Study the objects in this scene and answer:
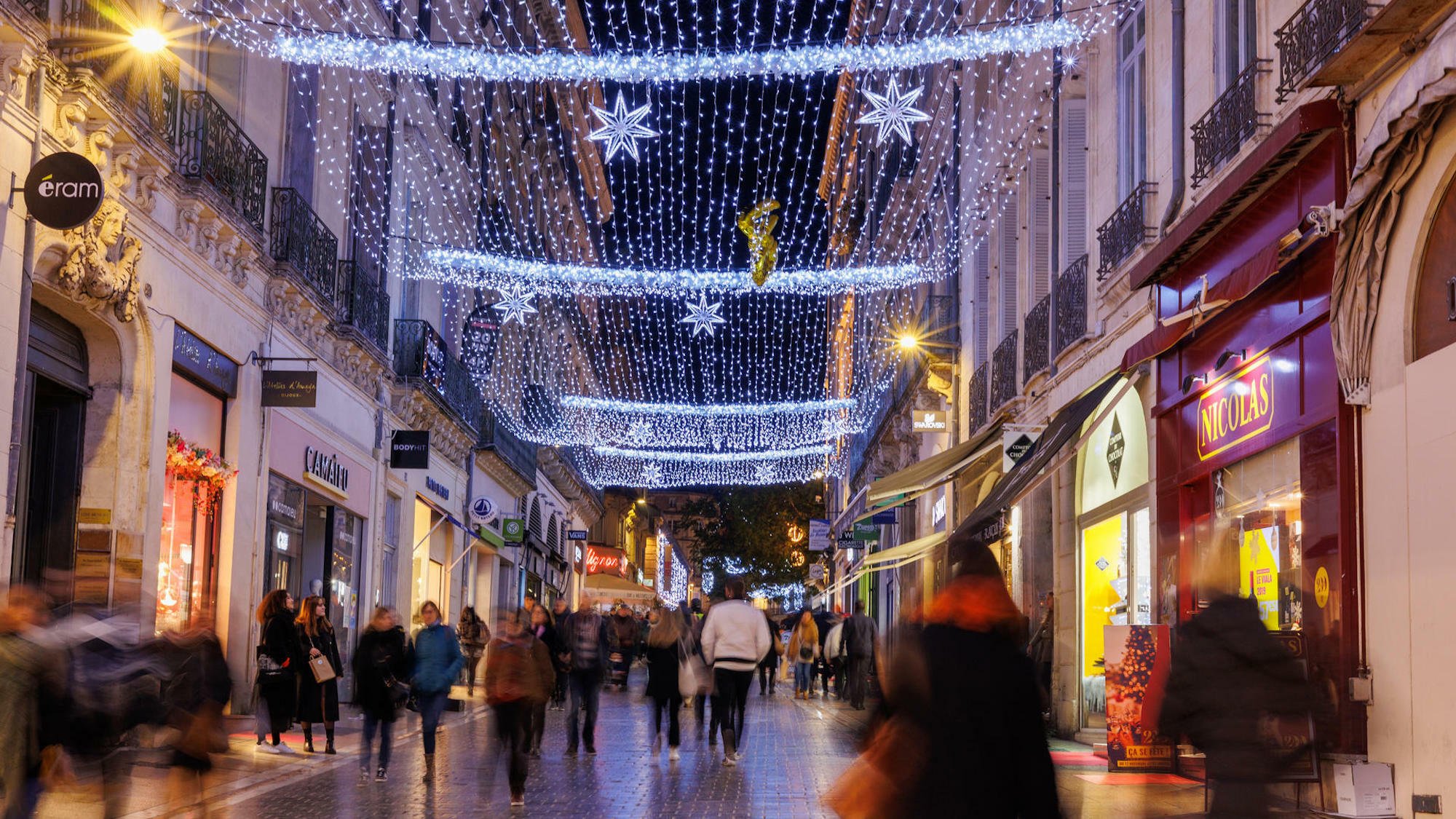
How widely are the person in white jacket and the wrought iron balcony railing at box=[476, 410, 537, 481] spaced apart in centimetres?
2115

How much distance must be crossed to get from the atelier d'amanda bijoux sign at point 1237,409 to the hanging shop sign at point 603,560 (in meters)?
43.8

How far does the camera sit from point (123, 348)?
48.8 ft

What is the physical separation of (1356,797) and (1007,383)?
13747 millimetres

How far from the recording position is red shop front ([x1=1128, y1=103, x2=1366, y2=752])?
1097 centimetres

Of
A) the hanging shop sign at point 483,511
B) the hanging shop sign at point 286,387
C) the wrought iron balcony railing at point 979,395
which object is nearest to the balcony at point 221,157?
the hanging shop sign at point 286,387

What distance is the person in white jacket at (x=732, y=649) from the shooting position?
50.0 ft

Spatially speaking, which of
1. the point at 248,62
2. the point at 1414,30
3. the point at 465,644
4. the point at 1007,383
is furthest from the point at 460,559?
the point at 1414,30

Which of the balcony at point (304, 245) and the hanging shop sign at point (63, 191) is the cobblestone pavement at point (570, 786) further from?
the balcony at point (304, 245)

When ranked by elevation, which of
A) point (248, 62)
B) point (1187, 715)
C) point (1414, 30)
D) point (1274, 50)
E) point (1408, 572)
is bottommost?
point (1187, 715)

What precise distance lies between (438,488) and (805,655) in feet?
27.4

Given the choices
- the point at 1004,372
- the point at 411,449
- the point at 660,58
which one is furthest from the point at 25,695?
the point at 411,449

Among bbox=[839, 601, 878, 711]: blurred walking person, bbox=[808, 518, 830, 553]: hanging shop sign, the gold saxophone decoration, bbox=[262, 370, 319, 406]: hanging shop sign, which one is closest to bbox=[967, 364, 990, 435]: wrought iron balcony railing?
bbox=[839, 601, 878, 711]: blurred walking person

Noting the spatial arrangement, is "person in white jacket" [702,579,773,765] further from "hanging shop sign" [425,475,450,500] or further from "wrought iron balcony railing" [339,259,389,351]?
"hanging shop sign" [425,475,450,500]

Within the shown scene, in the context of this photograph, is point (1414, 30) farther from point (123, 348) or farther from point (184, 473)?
point (184, 473)
